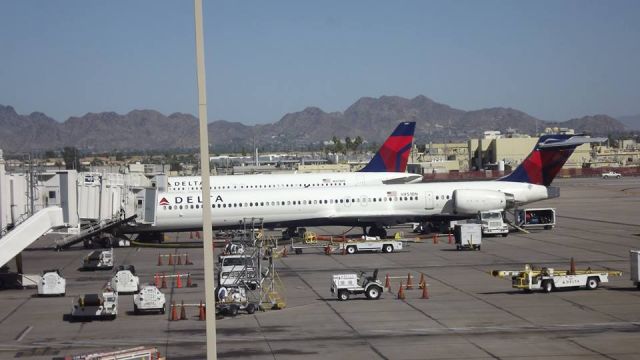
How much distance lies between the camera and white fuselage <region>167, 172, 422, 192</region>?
74.2 m

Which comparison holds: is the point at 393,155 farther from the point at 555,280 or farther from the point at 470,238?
the point at 555,280

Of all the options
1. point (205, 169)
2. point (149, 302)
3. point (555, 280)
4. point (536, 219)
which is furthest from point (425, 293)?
point (536, 219)

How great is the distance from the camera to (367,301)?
3334 centimetres

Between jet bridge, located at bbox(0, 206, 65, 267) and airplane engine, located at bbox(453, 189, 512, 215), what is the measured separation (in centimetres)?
2734

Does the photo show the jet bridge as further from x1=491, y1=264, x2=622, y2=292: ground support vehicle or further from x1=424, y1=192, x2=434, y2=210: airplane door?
x1=424, y1=192, x2=434, y2=210: airplane door

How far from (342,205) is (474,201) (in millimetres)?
8343

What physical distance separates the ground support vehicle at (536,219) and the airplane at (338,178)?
15.7 metres

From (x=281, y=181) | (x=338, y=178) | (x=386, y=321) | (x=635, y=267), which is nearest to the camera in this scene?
(x=386, y=321)

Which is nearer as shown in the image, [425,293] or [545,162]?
[425,293]

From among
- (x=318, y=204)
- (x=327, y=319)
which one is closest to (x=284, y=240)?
(x=318, y=204)

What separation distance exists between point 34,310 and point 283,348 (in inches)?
491

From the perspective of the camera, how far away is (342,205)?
57.7m

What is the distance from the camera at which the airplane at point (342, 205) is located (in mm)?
56344

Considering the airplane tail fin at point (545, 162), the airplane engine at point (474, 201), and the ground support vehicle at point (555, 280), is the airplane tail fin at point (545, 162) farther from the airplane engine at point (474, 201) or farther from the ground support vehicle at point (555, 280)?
the ground support vehicle at point (555, 280)
